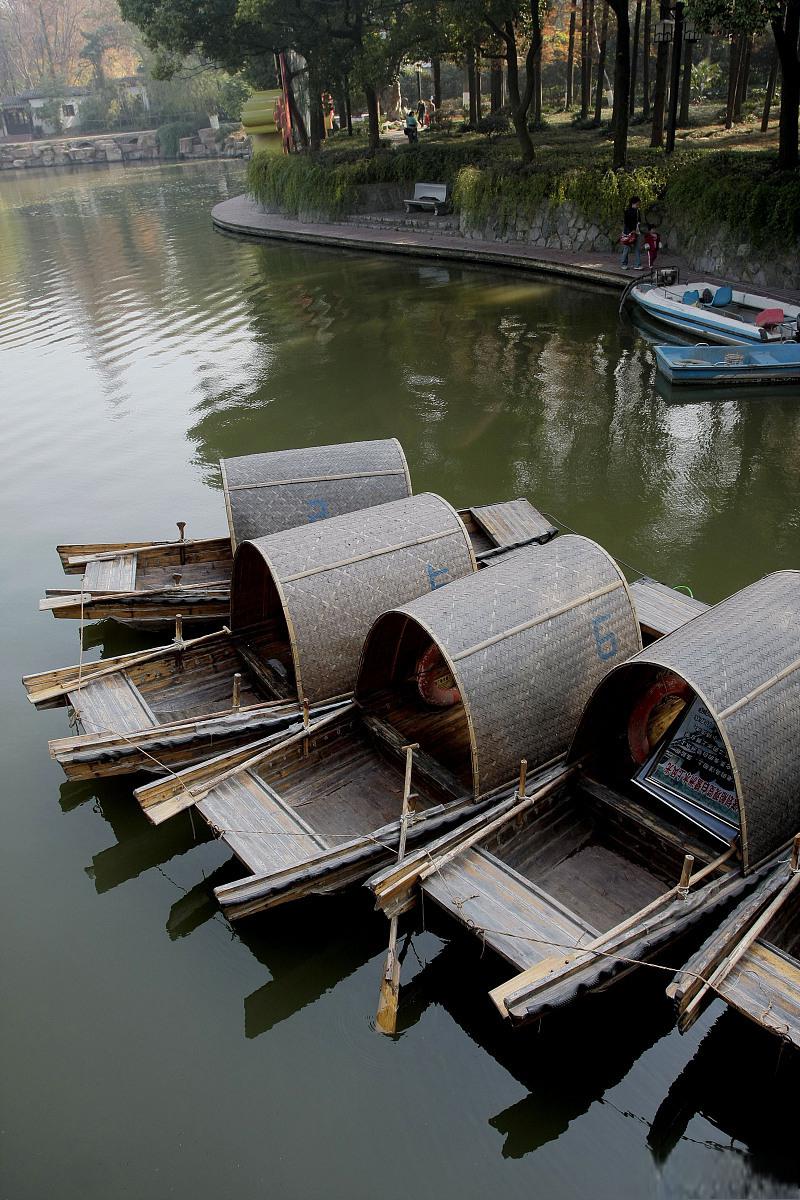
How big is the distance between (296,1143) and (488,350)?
58.3 ft

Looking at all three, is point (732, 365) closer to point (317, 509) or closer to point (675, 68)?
point (317, 509)

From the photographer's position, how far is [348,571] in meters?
8.88

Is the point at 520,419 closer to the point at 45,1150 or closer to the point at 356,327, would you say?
the point at 356,327

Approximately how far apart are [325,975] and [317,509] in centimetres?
537

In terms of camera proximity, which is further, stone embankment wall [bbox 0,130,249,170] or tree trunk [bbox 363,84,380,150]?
stone embankment wall [bbox 0,130,249,170]

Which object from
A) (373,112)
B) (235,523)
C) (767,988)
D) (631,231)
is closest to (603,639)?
(767,988)

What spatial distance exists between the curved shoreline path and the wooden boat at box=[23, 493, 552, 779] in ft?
54.7

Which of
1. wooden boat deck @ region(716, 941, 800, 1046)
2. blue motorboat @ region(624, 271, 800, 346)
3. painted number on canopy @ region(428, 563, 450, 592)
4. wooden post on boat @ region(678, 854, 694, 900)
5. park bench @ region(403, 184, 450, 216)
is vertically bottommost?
wooden boat deck @ region(716, 941, 800, 1046)

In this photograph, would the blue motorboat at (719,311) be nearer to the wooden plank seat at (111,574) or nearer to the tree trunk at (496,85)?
the wooden plank seat at (111,574)

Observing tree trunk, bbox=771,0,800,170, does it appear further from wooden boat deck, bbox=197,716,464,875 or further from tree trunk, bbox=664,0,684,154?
wooden boat deck, bbox=197,716,464,875

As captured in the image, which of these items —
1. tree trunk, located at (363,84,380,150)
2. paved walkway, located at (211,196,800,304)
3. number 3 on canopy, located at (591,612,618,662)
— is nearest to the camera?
number 3 on canopy, located at (591,612,618,662)

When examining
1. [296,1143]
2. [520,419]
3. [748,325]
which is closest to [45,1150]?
[296,1143]

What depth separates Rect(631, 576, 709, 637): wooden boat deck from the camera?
376 inches

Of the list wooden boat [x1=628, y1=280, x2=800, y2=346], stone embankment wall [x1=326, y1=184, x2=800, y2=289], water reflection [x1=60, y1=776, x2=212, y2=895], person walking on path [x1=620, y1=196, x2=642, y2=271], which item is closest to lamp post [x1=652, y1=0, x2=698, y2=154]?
stone embankment wall [x1=326, y1=184, x2=800, y2=289]
